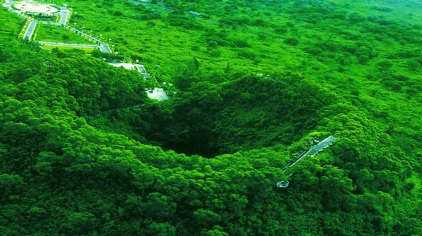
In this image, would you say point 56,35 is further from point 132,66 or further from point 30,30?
point 132,66

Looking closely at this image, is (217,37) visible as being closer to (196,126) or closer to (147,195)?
(196,126)

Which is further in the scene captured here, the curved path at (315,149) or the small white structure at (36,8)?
the small white structure at (36,8)

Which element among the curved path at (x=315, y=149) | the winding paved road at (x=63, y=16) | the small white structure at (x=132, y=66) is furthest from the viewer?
the winding paved road at (x=63, y=16)

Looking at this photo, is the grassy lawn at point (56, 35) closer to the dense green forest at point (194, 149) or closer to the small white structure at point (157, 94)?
the dense green forest at point (194, 149)

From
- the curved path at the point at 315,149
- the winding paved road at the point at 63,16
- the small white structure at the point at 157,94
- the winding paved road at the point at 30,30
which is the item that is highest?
the curved path at the point at 315,149

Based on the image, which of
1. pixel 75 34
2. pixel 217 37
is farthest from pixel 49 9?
pixel 217 37

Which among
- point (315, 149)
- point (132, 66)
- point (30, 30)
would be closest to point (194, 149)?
point (315, 149)

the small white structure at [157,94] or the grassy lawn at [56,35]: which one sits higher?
the small white structure at [157,94]

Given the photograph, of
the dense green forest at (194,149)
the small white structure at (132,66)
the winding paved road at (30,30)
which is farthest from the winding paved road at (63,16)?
the small white structure at (132,66)
